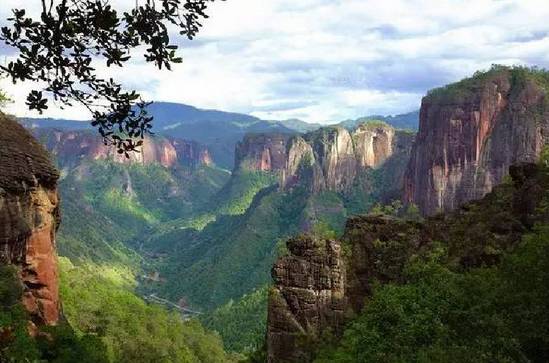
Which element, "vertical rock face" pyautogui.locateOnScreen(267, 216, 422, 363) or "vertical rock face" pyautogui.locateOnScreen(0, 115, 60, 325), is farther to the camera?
"vertical rock face" pyautogui.locateOnScreen(267, 216, 422, 363)

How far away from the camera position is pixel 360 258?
41.8 m

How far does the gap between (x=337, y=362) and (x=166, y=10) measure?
1041 inches

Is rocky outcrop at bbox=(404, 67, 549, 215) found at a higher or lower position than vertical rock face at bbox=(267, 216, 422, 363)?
higher

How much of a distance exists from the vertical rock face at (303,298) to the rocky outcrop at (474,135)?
73.2 meters

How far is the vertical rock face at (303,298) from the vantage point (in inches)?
1524

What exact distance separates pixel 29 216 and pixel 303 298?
17318mm

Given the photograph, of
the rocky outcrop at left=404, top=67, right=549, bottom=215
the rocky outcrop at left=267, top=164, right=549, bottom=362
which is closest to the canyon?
the rocky outcrop at left=267, top=164, right=549, bottom=362

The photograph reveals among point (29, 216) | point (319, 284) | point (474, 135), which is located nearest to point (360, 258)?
point (319, 284)

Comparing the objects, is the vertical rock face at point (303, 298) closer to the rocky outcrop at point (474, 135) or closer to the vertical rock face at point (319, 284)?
the vertical rock face at point (319, 284)

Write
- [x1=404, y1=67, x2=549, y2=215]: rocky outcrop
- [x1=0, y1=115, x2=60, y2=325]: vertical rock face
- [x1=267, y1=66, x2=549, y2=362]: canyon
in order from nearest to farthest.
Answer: [x1=0, y1=115, x2=60, y2=325]: vertical rock face, [x1=267, y1=66, x2=549, y2=362]: canyon, [x1=404, y1=67, x2=549, y2=215]: rocky outcrop

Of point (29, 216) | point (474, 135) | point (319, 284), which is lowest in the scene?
point (319, 284)

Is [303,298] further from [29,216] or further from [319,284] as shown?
[29,216]

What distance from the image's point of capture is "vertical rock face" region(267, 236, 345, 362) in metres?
38.7

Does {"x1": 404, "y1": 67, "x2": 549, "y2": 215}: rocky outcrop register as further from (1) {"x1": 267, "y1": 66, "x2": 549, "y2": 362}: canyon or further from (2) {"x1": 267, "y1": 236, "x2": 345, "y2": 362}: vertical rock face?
(2) {"x1": 267, "y1": 236, "x2": 345, "y2": 362}: vertical rock face
